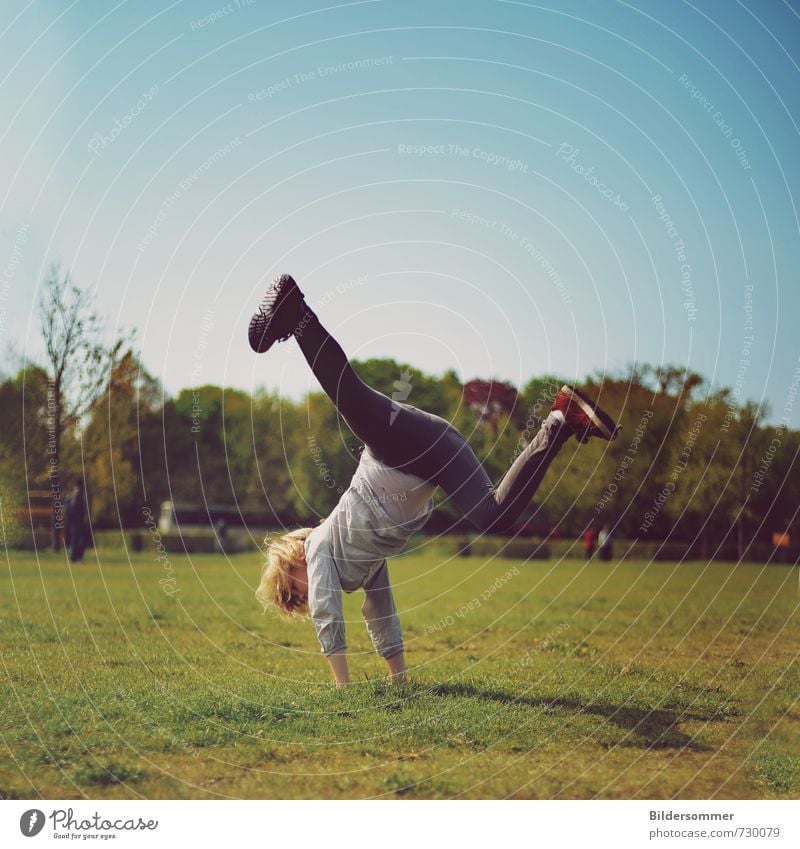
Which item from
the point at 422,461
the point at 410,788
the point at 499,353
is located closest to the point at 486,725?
the point at 410,788

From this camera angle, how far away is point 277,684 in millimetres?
7945

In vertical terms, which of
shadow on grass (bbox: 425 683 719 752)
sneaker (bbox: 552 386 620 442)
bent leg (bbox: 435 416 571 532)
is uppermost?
sneaker (bbox: 552 386 620 442)

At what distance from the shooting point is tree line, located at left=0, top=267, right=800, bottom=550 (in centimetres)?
1645

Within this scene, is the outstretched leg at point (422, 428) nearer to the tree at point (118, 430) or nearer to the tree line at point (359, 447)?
the tree line at point (359, 447)

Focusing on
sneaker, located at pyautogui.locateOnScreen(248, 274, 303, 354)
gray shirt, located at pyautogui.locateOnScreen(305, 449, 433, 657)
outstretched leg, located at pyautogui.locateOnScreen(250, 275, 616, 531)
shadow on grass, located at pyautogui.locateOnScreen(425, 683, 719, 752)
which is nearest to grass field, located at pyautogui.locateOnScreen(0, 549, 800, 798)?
shadow on grass, located at pyautogui.locateOnScreen(425, 683, 719, 752)

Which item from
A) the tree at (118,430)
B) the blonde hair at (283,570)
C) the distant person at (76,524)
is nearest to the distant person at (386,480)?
the blonde hair at (283,570)

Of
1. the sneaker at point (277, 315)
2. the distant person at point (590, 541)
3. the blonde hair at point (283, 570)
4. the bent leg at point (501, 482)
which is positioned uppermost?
the sneaker at point (277, 315)

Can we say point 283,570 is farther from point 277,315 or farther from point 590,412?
point 590,412

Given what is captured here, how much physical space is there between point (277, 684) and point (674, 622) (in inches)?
333

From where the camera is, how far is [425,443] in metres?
7.37

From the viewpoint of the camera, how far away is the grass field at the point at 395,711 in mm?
5805

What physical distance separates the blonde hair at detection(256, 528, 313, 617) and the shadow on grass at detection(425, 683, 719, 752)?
4.86ft

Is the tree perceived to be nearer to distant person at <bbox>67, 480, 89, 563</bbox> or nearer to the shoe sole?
distant person at <bbox>67, 480, 89, 563</bbox>
